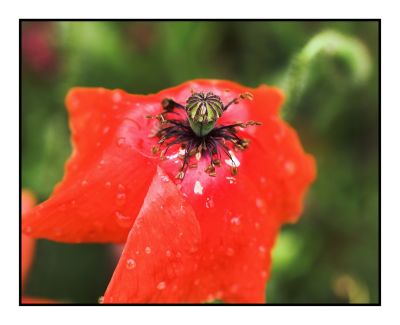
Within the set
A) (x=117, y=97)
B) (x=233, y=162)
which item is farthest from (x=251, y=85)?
(x=233, y=162)

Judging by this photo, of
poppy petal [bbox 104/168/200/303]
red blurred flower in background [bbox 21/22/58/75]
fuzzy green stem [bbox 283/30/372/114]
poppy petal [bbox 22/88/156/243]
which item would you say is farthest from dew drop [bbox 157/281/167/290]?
red blurred flower in background [bbox 21/22/58/75]

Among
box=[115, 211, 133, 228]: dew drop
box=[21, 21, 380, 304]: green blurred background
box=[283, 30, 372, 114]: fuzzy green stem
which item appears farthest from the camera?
box=[21, 21, 380, 304]: green blurred background

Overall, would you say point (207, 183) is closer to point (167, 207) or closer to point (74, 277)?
point (167, 207)

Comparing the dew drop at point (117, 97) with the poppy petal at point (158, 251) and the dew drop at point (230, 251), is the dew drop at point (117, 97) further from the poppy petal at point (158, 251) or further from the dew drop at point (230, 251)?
the dew drop at point (230, 251)

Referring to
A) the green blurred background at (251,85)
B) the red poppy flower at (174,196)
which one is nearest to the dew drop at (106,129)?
the red poppy flower at (174,196)

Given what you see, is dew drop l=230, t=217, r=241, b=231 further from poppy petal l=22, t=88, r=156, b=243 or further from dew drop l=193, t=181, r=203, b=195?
poppy petal l=22, t=88, r=156, b=243

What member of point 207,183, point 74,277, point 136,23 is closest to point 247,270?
point 207,183
